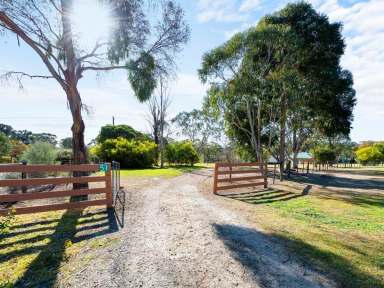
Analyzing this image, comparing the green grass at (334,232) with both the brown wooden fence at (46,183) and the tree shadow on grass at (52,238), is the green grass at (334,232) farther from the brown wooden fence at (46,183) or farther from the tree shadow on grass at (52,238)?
the brown wooden fence at (46,183)

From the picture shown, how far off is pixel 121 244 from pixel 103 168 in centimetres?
272

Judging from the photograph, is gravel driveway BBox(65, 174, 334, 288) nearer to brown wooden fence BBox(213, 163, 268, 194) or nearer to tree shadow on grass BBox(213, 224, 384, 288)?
tree shadow on grass BBox(213, 224, 384, 288)

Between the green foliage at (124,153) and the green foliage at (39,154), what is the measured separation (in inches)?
195

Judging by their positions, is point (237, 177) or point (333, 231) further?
point (237, 177)

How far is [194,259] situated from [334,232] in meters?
3.25

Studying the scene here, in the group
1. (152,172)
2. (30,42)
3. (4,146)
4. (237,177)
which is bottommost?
(152,172)

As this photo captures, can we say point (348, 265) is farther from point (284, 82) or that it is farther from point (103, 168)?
point (284, 82)

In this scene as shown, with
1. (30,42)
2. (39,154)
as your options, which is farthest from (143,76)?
(39,154)

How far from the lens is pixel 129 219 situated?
5.48 m

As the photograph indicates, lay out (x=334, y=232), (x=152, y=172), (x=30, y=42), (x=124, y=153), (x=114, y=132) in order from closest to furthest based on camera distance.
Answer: (x=334, y=232), (x=30, y=42), (x=152, y=172), (x=124, y=153), (x=114, y=132)

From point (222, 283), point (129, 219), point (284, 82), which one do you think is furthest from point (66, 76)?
point (284, 82)

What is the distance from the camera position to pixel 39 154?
17219mm

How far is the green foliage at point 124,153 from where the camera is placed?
22.4 m

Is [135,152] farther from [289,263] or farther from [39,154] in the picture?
[289,263]
